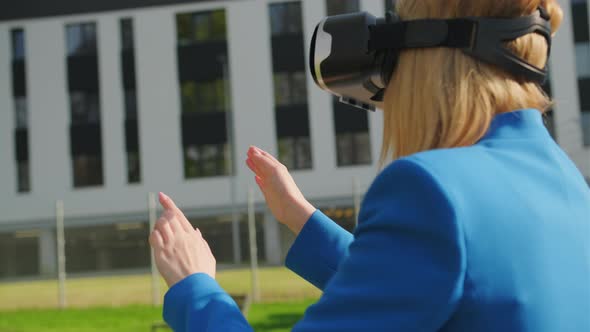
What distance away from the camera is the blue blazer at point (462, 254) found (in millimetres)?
857

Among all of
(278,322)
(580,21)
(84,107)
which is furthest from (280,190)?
(84,107)

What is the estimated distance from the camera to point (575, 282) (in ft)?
3.17

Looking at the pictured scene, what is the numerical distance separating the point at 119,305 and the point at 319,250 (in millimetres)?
15435

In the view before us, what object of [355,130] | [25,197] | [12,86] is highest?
[12,86]

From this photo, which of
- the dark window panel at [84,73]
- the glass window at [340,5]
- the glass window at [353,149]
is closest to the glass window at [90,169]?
the dark window panel at [84,73]

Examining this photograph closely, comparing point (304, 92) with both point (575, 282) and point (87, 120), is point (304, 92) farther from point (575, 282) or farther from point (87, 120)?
point (575, 282)

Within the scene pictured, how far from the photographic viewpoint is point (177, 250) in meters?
1.18

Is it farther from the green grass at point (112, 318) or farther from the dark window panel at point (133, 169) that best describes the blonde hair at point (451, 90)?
Answer: the dark window panel at point (133, 169)

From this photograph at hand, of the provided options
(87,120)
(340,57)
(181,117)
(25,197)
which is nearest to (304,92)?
(181,117)

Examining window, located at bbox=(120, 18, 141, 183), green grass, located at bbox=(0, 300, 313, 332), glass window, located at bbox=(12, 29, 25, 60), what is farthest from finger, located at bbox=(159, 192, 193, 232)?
glass window, located at bbox=(12, 29, 25, 60)

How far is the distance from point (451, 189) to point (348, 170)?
90.9ft

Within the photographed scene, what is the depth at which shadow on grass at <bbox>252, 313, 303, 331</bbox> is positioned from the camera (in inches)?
425

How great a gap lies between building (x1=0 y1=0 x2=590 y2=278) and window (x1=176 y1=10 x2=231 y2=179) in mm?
42

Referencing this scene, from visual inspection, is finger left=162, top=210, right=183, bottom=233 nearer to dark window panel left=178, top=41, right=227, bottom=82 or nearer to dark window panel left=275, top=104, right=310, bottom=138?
dark window panel left=275, top=104, right=310, bottom=138
